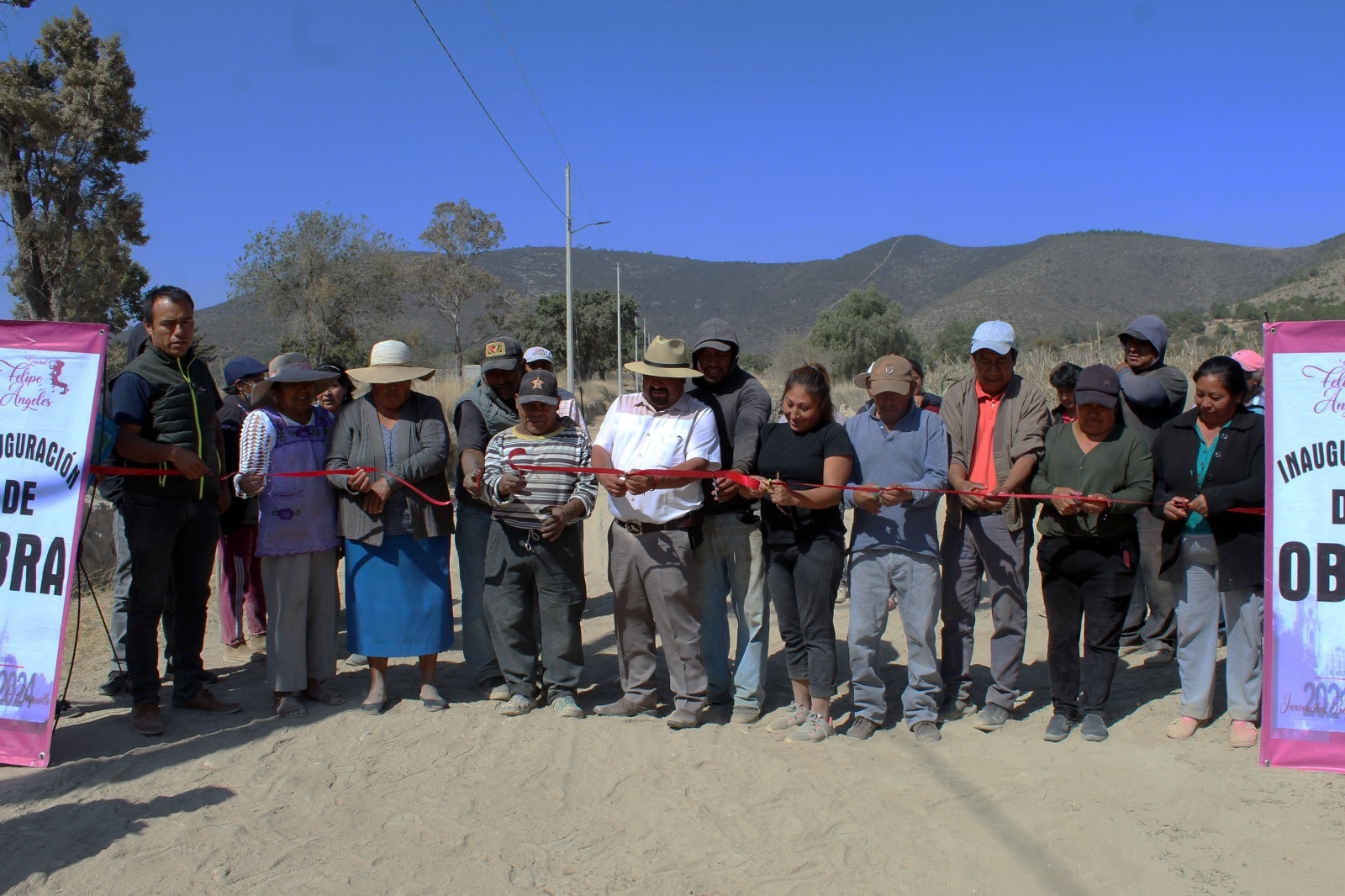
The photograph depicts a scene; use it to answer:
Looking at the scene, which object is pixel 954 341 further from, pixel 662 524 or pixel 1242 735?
pixel 662 524

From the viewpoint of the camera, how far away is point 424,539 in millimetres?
5430

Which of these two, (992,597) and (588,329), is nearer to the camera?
(992,597)

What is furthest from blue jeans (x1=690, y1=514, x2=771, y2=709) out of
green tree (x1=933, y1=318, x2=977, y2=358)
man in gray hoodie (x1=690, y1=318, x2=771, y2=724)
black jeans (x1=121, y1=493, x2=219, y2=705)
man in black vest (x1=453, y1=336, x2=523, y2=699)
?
green tree (x1=933, y1=318, x2=977, y2=358)

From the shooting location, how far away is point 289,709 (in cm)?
530

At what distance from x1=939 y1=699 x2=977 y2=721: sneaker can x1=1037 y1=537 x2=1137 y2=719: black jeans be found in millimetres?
517

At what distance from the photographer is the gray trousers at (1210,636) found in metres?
4.75

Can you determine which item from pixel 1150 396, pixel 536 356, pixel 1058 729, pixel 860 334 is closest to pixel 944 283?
pixel 860 334

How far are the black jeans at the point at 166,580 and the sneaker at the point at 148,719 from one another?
0.04 meters

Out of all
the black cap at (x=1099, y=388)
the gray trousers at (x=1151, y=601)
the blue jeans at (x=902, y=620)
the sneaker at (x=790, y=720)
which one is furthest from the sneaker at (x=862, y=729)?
the black cap at (x=1099, y=388)

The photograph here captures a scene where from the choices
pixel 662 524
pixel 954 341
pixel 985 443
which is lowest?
pixel 662 524

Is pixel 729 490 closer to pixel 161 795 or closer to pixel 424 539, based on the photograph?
pixel 424 539

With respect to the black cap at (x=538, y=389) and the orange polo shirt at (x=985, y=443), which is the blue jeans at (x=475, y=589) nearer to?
the black cap at (x=538, y=389)

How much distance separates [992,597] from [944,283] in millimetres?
70248

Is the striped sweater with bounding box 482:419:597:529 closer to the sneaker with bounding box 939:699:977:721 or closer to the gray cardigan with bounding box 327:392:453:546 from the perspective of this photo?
the gray cardigan with bounding box 327:392:453:546
